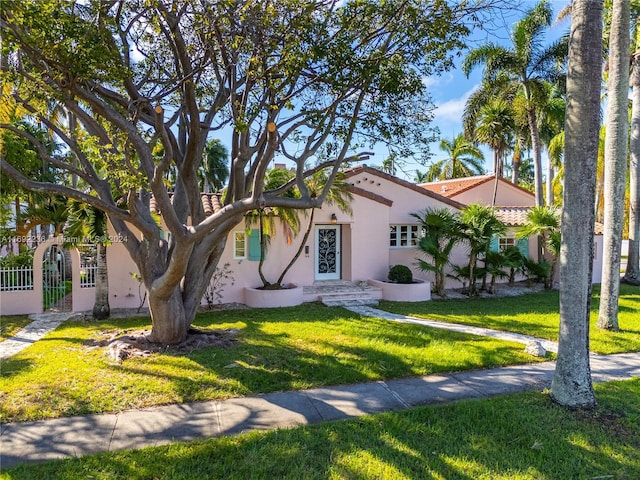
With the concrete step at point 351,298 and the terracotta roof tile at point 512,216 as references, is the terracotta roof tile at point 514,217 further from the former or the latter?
the concrete step at point 351,298

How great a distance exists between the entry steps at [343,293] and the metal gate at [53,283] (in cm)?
846

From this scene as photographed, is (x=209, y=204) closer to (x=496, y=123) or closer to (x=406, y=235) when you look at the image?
(x=406, y=235)

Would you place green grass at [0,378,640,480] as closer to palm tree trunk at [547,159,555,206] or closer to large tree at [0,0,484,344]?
large tree at [0,0,484,344]

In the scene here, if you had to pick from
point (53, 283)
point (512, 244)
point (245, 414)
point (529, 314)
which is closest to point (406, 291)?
point (529, 314)

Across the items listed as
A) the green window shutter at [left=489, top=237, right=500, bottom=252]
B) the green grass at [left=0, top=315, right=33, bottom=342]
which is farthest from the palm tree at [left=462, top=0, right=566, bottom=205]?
the green grass at [left=0, top=315, right=33, bottom=342]

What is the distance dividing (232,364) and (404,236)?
12.8 m

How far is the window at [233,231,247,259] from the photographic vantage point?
15500 millimetres

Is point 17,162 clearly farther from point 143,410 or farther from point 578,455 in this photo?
point 578,455

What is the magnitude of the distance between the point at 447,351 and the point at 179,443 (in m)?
6.02

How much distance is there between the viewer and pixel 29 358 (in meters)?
8.46

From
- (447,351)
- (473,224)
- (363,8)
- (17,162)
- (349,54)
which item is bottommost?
(447,351)

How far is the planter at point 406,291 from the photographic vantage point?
1611 cm

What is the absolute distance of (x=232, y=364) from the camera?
315 inches

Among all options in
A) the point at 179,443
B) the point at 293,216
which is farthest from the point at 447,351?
the point at 293,216
